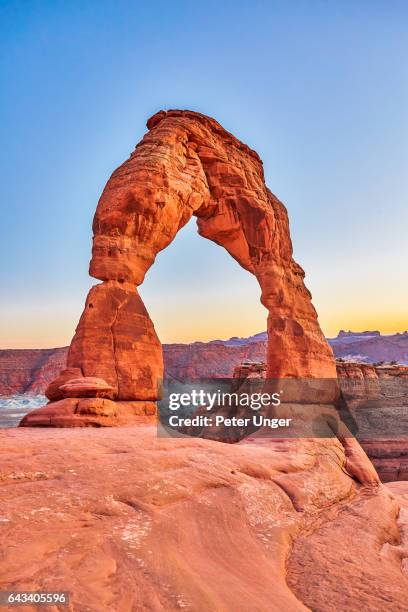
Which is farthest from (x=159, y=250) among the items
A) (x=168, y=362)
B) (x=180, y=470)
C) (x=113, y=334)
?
(x=168, y=362)

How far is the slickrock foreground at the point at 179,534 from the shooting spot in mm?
2633

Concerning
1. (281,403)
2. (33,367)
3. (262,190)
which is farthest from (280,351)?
(33,367)

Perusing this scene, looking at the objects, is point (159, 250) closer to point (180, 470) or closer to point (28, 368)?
point (180, 470)

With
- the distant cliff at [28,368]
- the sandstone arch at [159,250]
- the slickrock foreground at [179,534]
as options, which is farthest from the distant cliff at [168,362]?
the slickrock foreground at [179,534]

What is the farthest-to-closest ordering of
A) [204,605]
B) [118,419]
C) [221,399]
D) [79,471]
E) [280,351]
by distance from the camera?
[221,399], [280,351], [118,419], [79,471], [204,605]

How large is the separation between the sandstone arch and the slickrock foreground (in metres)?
3.44

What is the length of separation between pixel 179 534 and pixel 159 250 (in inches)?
340

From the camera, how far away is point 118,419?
335 inches

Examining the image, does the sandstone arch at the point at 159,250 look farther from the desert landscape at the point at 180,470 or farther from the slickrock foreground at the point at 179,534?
the slickrock foreground at the point at 179,534

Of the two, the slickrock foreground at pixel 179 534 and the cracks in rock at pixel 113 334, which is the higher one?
the cracks in rock at pixel 113 334

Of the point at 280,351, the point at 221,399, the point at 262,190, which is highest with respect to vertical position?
the point at 262,190

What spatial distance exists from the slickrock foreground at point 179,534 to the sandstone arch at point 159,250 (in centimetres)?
344

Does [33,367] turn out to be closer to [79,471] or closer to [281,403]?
[281,403]

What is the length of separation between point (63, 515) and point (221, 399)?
25670mm
